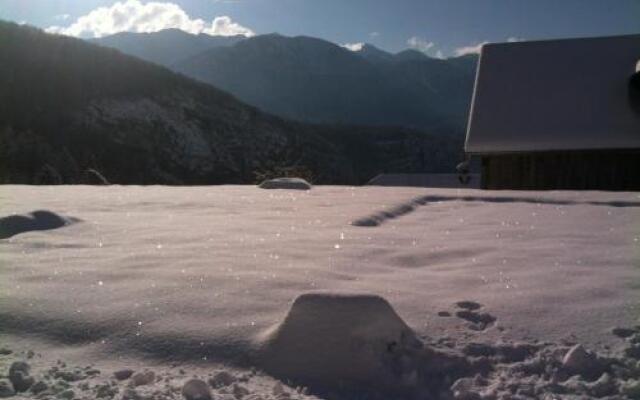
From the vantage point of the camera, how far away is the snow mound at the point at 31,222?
11.7ft

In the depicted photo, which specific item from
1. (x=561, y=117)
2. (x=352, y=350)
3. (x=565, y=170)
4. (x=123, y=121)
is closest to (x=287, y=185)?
(x=352, y=350)

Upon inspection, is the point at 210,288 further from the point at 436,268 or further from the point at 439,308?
the point at 436,268

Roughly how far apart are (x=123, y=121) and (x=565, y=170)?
32.5 meters

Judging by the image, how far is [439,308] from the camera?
6.97ft

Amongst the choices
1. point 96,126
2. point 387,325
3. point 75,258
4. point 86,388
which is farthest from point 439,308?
point 96,126

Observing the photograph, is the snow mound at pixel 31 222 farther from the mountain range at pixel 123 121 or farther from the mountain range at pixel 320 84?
the mountain range at pixel 320 84

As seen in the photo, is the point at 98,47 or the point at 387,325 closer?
the point at 387,325

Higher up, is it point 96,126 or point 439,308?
point 96,126

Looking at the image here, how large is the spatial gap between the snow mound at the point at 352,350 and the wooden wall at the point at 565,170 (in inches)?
453

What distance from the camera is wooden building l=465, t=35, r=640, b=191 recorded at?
466 inches

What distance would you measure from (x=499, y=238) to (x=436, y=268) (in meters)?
0.97

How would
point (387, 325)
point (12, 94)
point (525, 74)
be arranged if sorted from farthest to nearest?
point (12, 94) < point (525, 74) < point (387, 325)

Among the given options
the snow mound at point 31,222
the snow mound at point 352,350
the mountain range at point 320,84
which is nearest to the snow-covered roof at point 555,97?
the snow mound at point 31,222

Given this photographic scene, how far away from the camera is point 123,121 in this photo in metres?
38.2
